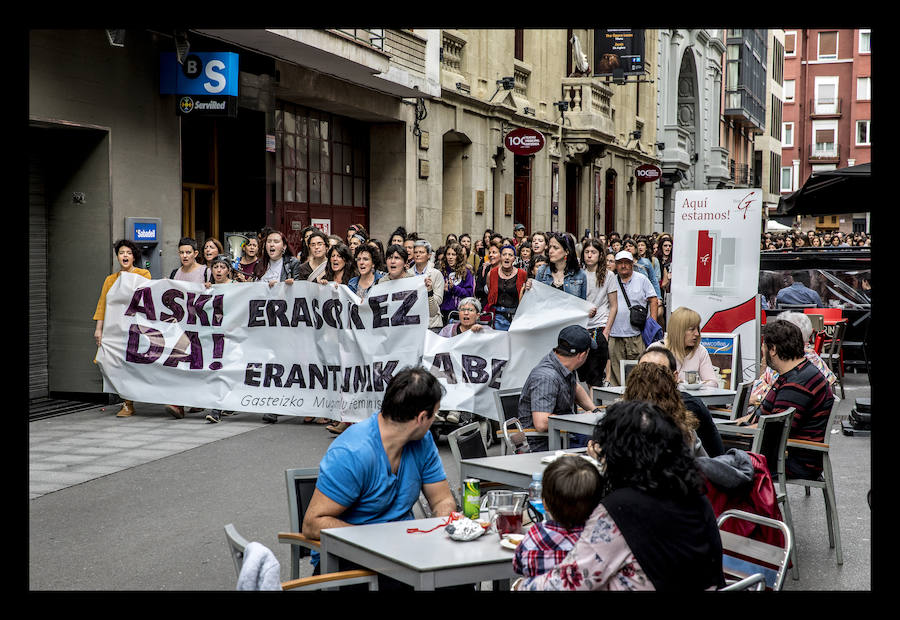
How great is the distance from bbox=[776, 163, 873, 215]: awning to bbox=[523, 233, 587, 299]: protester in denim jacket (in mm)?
3221

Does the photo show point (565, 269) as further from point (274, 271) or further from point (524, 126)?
point (524, 126)

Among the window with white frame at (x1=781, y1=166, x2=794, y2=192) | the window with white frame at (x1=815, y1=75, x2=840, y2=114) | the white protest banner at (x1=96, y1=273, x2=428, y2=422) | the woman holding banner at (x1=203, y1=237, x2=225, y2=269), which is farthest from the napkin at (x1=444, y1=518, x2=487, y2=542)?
the window with white frame at (x1=781, y1=166, x2=794, y2=192)

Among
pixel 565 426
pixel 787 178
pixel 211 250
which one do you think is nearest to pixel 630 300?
pixel 211 250

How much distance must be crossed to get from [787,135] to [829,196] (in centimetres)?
7642

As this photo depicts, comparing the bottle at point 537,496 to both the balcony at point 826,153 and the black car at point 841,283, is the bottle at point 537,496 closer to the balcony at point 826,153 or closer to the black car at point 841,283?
the black car at point 841,283

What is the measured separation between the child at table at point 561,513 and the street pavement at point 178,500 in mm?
1879

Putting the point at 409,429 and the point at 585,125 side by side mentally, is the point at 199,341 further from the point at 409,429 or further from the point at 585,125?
the point at 585,125

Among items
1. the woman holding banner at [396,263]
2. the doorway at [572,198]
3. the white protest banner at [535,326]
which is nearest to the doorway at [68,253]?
the woman holding banner at [396,263]

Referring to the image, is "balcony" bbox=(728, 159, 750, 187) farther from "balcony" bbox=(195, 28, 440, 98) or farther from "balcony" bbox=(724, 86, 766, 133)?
"balcony" bbox=(195, 28, 440, 98)

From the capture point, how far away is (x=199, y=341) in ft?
36.3

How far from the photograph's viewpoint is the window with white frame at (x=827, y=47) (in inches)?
3182

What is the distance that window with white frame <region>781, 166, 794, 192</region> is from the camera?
85688 mm
